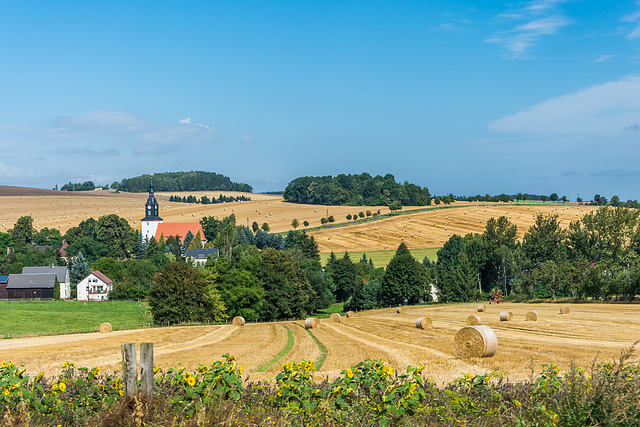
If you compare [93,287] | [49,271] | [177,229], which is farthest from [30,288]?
[177,229]

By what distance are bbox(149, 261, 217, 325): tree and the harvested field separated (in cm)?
1134

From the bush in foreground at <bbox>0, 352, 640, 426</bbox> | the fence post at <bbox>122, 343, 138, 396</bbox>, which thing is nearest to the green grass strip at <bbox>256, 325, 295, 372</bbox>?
the bush in foreground at <bbox>0, 352, 640, 426</bbox>

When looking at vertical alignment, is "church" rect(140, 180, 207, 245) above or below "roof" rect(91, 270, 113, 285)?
above

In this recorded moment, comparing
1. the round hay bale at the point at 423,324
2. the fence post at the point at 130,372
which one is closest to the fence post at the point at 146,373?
the fence post at the point at 130,372

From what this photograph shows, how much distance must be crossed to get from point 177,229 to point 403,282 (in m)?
78.7

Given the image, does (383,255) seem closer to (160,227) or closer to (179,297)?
(179,297)

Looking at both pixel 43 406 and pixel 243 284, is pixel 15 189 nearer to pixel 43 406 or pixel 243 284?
pixel 243 284

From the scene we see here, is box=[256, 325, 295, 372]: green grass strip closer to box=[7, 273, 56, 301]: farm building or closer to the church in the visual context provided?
box=[7, 273, 56, 301]: farm building

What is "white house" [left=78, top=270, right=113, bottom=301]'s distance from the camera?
96250mm

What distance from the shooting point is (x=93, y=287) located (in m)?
96.7

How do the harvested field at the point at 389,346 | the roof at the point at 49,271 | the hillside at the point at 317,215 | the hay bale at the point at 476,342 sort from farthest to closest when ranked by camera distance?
the hillside at the point at 317,215
the roof at the point at 49,271
the hay bale at the point at 476,342
the harvested field at the point at 389,346

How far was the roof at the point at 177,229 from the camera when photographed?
13850cm

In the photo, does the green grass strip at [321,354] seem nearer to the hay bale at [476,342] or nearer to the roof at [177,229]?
the hay bale at [476,342]

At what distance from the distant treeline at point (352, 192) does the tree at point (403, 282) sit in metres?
75.8
